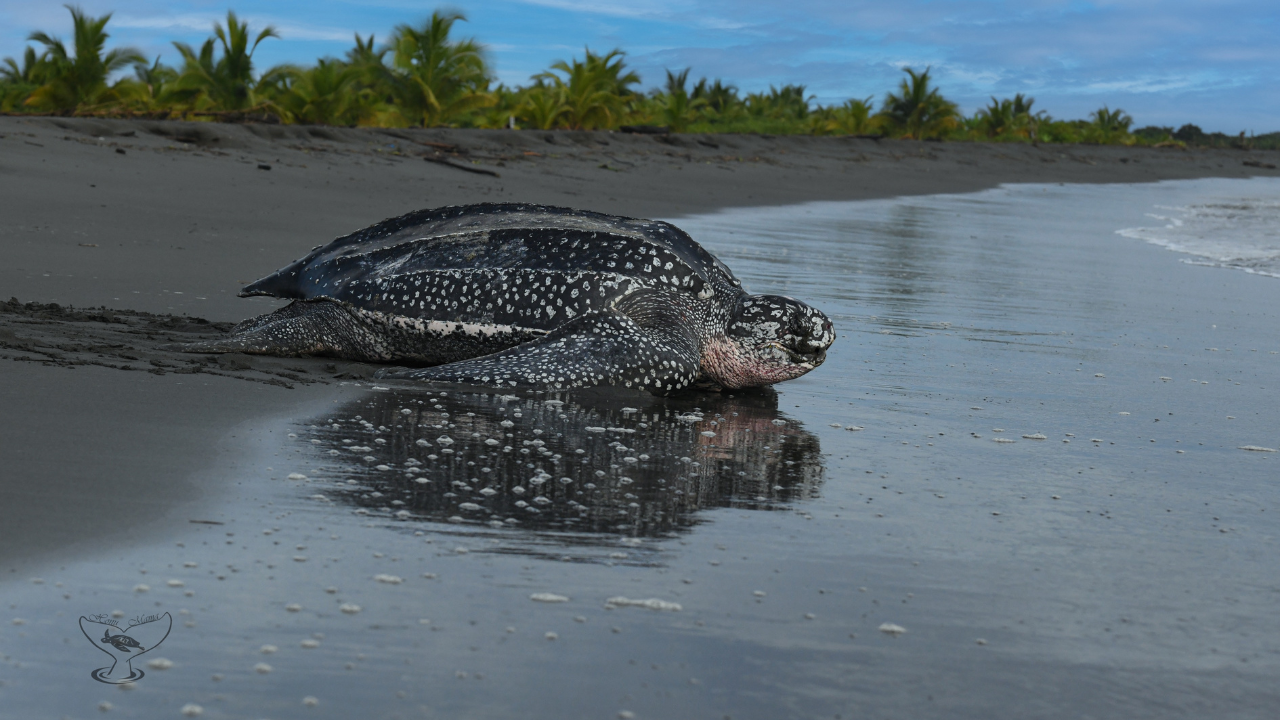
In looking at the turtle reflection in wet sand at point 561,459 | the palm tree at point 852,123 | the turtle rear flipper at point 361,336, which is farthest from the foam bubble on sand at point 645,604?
the palm tree at point 852,123

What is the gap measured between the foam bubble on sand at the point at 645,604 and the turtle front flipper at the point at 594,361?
1.91 meters

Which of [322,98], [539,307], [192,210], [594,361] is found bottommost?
[594,361]

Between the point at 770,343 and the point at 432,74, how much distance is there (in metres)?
18.9

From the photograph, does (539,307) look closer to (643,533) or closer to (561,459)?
(561,459)

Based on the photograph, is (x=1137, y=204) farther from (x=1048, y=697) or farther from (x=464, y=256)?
(x=1048, y=697)

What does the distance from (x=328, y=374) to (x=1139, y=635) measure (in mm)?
2908

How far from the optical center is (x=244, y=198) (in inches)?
364

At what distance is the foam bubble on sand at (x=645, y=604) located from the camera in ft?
6.56

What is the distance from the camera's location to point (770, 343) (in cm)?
439

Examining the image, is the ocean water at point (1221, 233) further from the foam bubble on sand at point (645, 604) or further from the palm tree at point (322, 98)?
the palm tree at point (322, 98)

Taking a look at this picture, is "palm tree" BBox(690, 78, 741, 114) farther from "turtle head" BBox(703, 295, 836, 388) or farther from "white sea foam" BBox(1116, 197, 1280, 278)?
"turtle head" BBox(703, 295, 836, 388)

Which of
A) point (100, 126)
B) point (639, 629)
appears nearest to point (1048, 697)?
point (639, 629)

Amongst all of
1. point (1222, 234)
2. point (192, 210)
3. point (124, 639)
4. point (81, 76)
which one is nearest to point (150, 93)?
point (81, 76)

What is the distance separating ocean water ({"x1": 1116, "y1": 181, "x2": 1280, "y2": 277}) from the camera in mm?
10391
